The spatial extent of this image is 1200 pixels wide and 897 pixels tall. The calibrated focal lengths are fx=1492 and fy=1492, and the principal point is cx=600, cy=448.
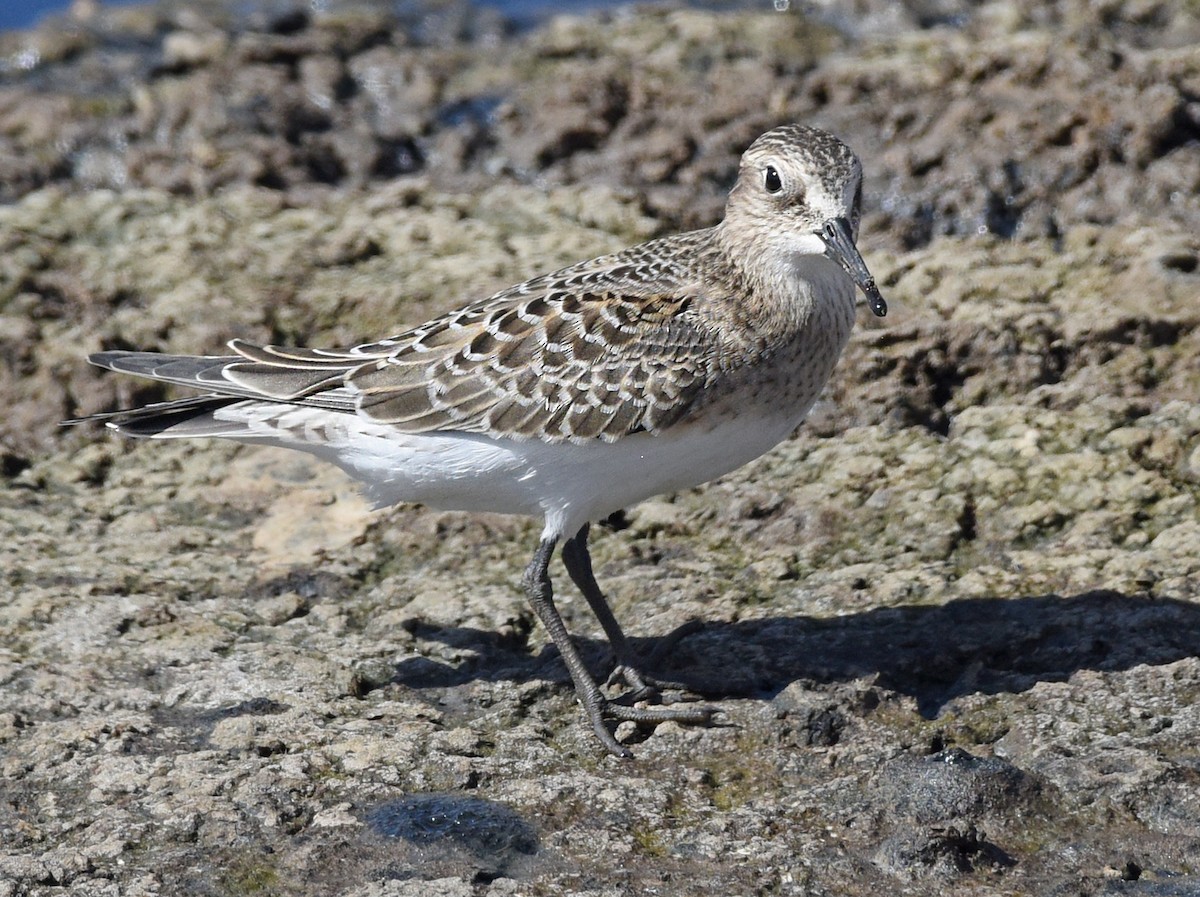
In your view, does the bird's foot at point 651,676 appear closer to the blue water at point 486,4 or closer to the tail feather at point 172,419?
the tail feather at point 172,419

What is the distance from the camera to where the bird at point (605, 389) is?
5.58 m

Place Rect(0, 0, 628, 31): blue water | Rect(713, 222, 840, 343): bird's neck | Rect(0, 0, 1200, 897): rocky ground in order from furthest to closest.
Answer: Rect(0, 0, 628, 31): blue water
Rect(713, 222, 840, 343): bird's neck
Rect(0, 0, 1200, 897): rocky ground

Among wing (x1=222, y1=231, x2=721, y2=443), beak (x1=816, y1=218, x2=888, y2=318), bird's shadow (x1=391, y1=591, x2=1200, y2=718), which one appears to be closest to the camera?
beak (x1=816, y1=218, x2=888, y2=318)

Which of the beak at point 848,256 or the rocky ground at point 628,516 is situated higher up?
the beak at point 848,256

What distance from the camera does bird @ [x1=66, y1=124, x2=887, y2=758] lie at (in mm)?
5582

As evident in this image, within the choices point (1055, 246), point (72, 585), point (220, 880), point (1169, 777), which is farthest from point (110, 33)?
point (1169, 777)

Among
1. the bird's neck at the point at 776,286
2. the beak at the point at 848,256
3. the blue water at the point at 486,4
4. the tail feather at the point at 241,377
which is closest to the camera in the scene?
the beak at the point at 848,256

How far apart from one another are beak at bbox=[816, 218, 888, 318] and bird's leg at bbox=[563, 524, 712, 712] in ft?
4.81

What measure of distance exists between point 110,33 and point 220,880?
8.40 m

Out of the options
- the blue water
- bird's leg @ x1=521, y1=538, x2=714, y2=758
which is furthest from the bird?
the blue water

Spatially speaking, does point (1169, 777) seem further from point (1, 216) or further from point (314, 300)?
point (1, 216)

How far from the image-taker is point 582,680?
18.3 ft

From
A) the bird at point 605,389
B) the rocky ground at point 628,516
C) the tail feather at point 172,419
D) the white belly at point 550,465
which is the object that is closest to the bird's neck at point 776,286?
the bird at point 605,389

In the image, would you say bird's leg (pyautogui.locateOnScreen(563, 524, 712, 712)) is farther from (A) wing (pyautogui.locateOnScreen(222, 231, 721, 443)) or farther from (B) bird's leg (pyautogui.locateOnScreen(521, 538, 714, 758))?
(A) wing (pyautogui.locateOnScreen(222, 231, 721, 443))
